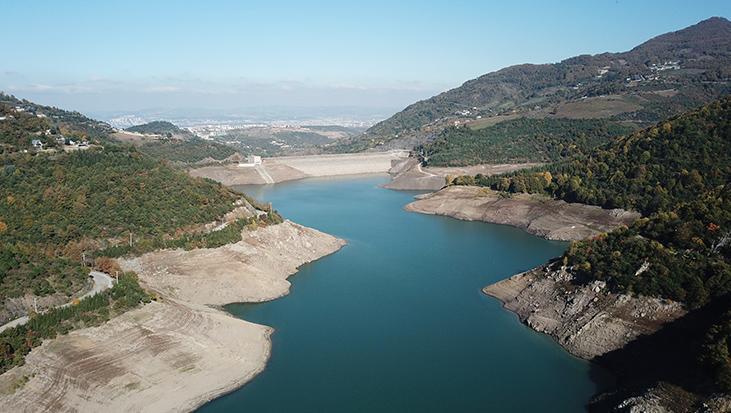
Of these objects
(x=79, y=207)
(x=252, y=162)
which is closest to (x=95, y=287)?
(x=79, y=207)

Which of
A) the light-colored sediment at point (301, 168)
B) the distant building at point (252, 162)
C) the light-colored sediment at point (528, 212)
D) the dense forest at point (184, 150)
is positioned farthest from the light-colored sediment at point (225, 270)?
the dense forest at point (184, 150)

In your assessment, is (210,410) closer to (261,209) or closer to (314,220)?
(261,209)

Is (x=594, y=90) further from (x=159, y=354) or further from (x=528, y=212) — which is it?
(x=159, y=354)

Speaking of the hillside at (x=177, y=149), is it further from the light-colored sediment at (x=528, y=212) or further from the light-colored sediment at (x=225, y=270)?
the light-colored sediment at (x=225, y=270)

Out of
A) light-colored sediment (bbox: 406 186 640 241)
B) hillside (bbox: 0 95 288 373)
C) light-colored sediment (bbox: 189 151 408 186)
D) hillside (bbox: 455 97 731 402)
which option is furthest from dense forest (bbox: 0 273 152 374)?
light-colored sediment (bbox: 189 151 408 186)

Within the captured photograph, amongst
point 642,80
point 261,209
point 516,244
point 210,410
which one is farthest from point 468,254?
point 642,80

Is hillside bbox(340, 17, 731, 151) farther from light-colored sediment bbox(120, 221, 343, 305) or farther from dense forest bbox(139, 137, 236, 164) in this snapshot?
light-colored sediment bbox(120, 221, 343, 305)
